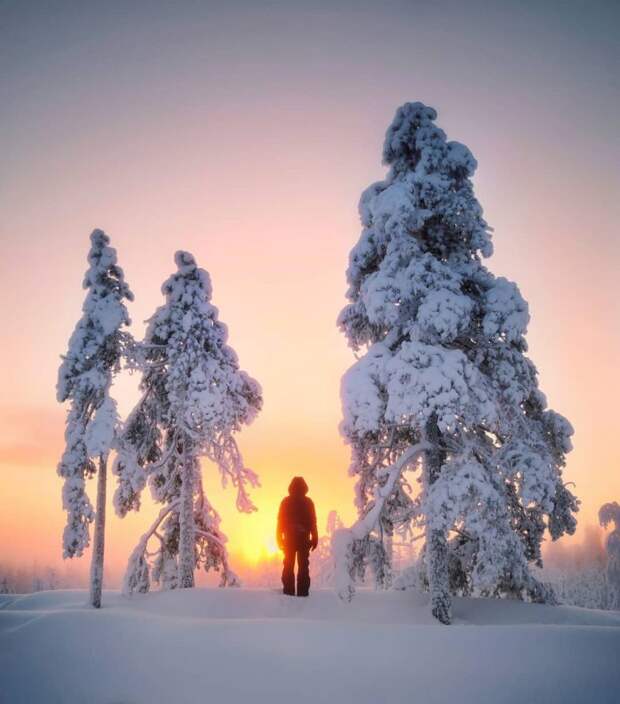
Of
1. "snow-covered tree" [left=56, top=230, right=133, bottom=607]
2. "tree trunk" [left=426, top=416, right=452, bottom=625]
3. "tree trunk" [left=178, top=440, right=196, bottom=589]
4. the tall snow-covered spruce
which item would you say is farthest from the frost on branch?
"tree trunk" [left=426, top=416, right=452, bottom=625]

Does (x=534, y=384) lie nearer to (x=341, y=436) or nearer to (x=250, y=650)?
(x=341, y=436)

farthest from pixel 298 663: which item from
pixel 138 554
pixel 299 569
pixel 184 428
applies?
pixel 138 554

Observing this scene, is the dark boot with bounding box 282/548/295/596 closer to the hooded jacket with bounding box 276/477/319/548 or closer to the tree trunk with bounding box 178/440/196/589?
the hooded jacket with bounding box 276/477/319/548

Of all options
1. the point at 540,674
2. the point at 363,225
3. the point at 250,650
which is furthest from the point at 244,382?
the point at 540,674

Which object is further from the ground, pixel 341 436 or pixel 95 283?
pixel 95 283

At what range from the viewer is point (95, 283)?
14.5m

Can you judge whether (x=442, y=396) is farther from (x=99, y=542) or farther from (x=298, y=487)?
(x=99, y=542)

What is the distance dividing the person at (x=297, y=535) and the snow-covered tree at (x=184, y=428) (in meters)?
4.88

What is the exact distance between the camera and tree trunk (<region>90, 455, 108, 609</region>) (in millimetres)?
12555

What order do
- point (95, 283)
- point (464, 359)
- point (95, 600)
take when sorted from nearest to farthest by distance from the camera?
point (464, 359), point (95, 600), point (95, 283)

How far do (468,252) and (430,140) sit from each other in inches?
112

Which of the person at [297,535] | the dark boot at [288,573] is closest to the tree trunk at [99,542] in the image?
the dark boot at [288,573]

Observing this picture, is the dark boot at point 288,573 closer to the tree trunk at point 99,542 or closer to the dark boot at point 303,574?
the dark boot at point 303,574

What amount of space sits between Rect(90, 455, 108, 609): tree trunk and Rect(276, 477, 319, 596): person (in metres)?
6.10
